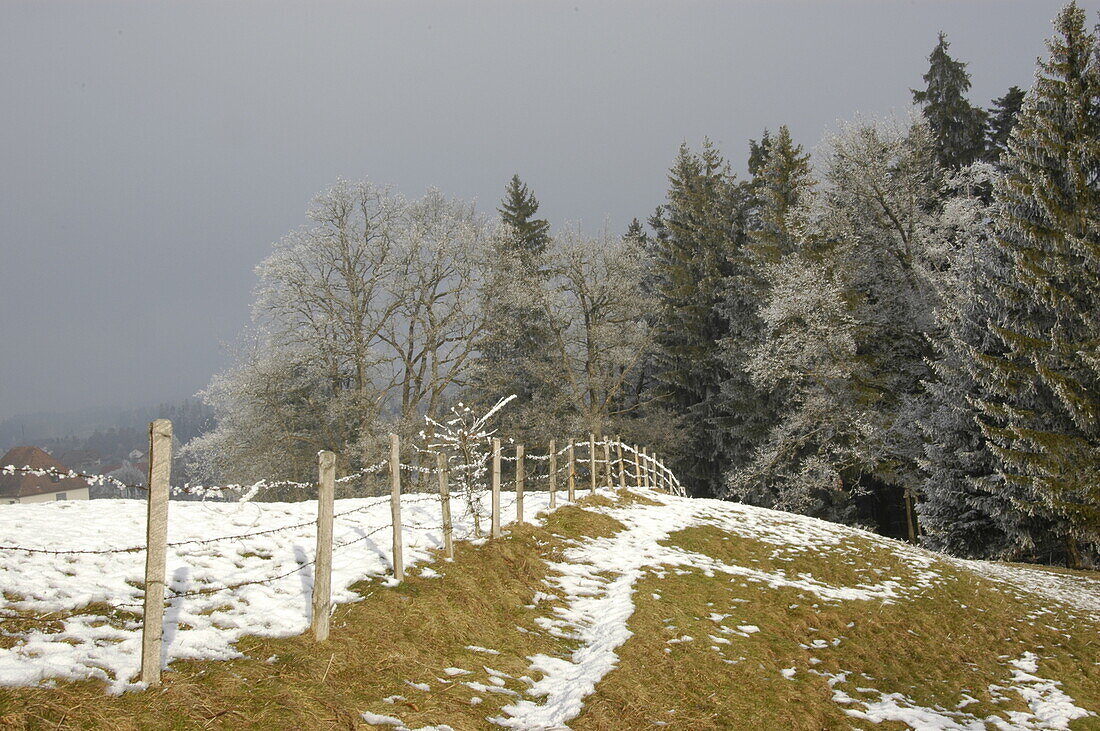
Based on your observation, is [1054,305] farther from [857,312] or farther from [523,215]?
[523,215]

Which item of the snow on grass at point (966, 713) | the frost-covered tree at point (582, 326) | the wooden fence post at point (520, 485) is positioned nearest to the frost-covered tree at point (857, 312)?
the frost-covered tree at point (582, 326)

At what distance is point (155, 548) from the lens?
15.7ft

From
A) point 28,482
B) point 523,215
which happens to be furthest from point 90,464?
point 523,215

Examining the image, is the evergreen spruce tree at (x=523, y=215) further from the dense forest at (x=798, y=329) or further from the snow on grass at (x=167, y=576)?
the snow on grass at (x=167, y=576)

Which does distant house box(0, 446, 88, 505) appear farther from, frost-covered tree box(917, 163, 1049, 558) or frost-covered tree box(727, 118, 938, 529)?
frost-covered tree box(917, 163, 1049, 558)

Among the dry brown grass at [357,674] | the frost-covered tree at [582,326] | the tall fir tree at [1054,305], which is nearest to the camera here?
the dry brown grass at [357,674]

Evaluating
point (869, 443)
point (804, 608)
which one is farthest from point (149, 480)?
point (869, 443)

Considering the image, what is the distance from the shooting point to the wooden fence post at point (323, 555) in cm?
586

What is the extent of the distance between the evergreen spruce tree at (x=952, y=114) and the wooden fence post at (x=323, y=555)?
102ft

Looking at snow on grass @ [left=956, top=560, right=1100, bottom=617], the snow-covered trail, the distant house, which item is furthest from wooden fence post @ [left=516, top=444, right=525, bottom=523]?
the distant house

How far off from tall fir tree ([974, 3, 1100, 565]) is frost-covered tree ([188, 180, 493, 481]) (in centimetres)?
1773

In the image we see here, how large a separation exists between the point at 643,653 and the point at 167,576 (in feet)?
17.4

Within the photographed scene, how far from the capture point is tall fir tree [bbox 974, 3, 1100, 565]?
1520 cm

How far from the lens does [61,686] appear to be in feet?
13.9
